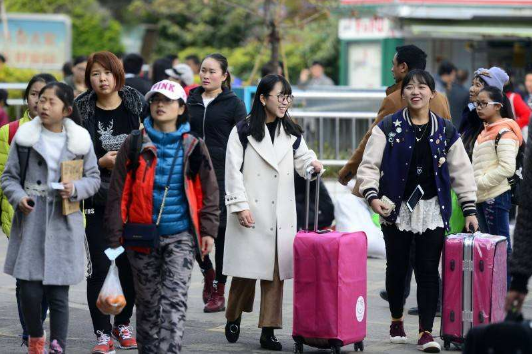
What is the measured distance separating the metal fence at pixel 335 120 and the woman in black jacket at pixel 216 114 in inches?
208

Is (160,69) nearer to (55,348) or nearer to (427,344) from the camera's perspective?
(427,344)

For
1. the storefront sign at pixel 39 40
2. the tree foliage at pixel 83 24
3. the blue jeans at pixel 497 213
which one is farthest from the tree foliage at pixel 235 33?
the blue jeans at pixel 497 213

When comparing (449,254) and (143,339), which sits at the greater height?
(449,254)

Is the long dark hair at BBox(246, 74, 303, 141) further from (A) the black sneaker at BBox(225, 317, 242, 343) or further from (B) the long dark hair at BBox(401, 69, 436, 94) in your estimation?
(A) the black sneaker at BBox(225, 317, 242, 343)

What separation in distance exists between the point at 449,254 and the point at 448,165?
22.9 inches

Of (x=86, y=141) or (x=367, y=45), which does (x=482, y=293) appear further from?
(x=367, y=45)

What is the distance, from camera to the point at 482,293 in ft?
24.5

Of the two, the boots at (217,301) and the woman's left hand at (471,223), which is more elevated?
the woman's left hand at (471,223)

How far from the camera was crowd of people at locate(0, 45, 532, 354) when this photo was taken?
6547 mm

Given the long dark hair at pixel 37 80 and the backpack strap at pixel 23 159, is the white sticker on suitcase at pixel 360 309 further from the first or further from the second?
the long dark hair at pixel 37 80

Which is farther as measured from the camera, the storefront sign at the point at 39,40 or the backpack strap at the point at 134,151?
the storefront sign at the point at 39,40

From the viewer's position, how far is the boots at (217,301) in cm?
907

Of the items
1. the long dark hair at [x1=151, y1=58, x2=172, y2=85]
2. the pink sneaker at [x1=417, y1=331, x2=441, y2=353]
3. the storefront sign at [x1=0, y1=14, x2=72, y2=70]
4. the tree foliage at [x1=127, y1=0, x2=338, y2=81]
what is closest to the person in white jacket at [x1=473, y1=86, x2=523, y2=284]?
the pink sneaker at [x1=417, y1=331, x2=441, y2=353]

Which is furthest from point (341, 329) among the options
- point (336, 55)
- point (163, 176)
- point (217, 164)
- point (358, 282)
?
point (336, 55)
